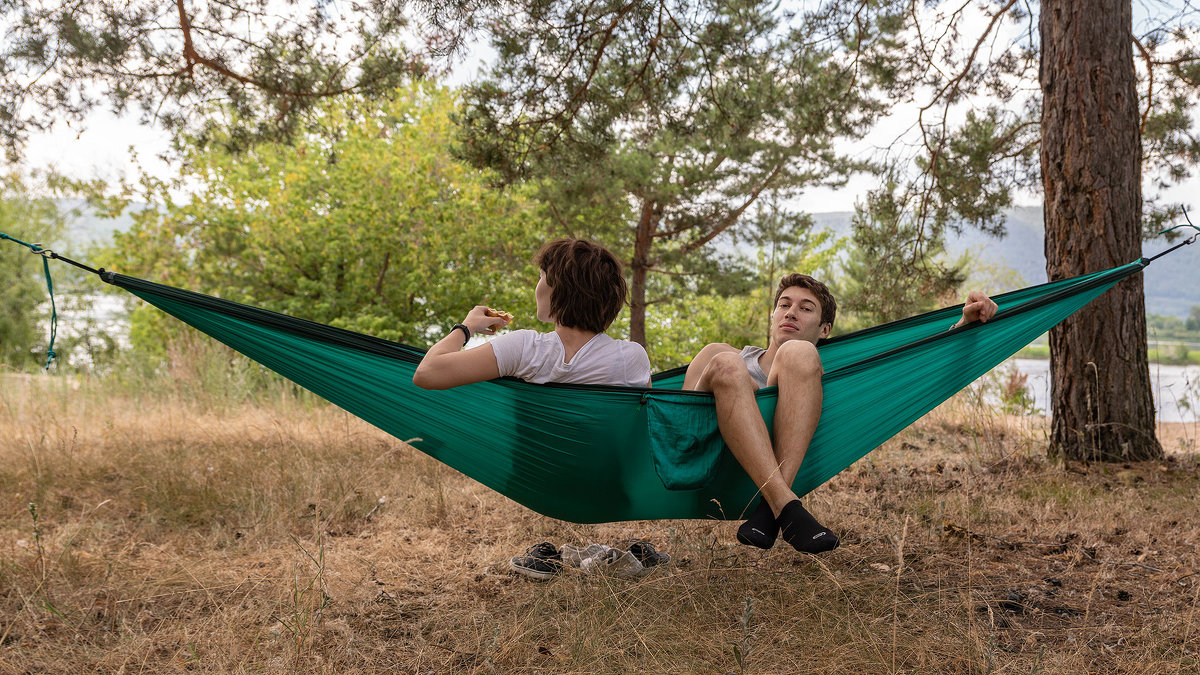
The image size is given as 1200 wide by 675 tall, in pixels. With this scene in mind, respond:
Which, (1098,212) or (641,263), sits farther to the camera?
(641,263)

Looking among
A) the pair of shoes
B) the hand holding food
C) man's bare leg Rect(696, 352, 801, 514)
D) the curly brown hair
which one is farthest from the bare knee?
the pair of shoes

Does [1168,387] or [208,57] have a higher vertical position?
[208,57]

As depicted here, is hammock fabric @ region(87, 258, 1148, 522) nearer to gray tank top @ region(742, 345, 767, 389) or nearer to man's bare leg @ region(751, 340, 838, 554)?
man's bare leg @ region(751, 340, 838, 554)

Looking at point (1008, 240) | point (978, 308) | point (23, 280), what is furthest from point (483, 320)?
point (23, 280)

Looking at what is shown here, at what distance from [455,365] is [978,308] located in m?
1.25

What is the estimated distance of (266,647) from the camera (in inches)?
61.2

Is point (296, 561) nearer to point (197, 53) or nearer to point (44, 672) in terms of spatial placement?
point (44, 672)

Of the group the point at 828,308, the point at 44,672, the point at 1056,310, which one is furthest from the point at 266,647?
the point at 1056,310

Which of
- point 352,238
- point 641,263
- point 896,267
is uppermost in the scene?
point 352,238

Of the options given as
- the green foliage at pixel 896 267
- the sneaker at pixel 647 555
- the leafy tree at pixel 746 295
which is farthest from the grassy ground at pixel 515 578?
the leafy tree at pixel 746 295

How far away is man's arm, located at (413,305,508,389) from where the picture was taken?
154cm

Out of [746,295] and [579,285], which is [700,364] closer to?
[579,285]

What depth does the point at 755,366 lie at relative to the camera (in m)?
2.02

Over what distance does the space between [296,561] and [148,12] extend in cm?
248
